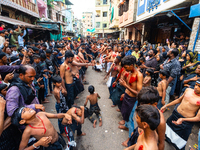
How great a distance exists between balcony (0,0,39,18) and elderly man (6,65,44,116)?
33.6ft

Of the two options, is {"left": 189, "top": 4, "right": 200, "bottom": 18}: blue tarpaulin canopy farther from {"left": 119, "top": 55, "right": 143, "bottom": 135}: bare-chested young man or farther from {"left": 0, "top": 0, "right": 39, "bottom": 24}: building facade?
{"left": 0, "top": 0, "right": 39, "bottom": 24}: building facade

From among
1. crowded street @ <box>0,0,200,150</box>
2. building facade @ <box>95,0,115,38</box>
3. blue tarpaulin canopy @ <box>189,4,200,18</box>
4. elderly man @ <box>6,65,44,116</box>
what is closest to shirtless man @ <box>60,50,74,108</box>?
crowded street @ <box>0,0,200,150</box>

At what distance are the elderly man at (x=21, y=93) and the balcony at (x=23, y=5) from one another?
10227mm

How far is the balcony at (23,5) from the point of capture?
9.30m

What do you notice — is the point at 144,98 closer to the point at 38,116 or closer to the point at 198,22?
the point at 38,116

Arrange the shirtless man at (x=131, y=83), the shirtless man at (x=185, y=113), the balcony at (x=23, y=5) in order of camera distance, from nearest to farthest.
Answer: the shirtless man at (x=185, y=113) → the shirtless man at (x=131, y=83) → the balcony at (x=23, y=5)

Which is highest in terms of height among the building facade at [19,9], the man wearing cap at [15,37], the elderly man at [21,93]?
the building facade at [19,9]

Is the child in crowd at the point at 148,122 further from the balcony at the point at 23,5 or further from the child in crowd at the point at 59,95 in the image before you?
the balcony at the point at 23,5

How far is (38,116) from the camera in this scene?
185 centimetres

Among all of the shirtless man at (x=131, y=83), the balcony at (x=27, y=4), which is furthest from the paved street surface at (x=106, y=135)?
the balcony at (x=27, y=4)

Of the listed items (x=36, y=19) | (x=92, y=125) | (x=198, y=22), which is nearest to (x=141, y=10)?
(x=198, y=22)

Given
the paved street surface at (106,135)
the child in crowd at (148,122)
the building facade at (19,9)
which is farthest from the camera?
the building facade at (19,9)

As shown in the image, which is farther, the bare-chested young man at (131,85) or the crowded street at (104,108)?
the bare-chested young man at (131,85)

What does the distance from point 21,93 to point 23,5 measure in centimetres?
1392
